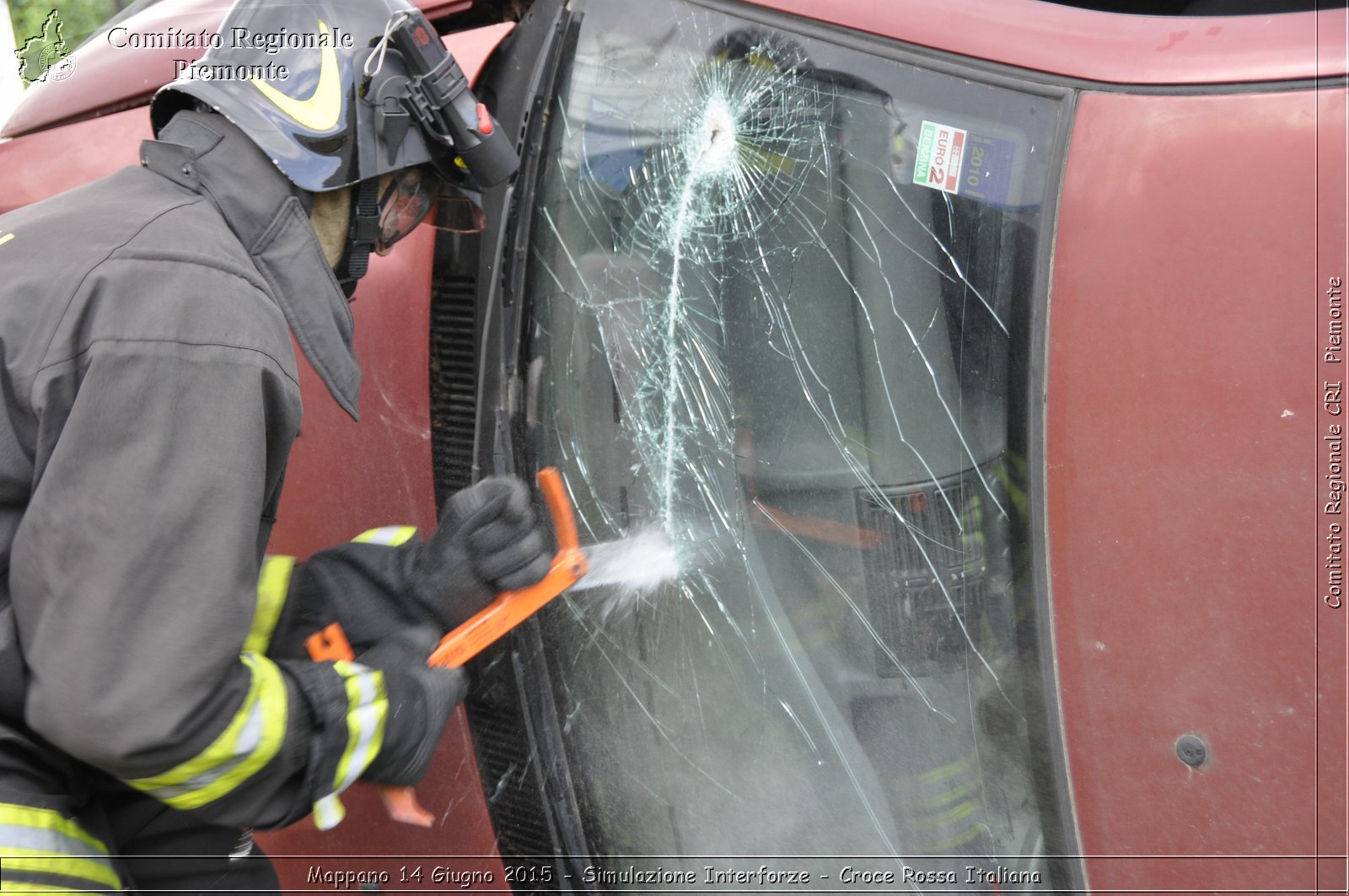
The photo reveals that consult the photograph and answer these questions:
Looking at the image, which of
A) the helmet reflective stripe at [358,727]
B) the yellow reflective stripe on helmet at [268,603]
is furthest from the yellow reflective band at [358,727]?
the yellow reflective stripe on helmet at [268,603]

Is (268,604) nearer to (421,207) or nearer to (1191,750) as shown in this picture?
(421,207)

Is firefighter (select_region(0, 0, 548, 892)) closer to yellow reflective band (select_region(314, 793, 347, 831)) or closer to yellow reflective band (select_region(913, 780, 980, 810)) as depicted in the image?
yellow reflective band (select_region(314, 793, 347, 831))

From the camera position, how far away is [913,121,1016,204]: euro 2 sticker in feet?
4.54

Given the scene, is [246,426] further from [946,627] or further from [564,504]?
[946,627]

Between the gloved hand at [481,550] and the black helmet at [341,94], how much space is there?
1.56ft

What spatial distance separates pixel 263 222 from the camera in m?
1.37

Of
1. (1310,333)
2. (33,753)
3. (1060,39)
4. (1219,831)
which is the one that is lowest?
(1219,831)

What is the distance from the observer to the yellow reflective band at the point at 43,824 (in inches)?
47.9

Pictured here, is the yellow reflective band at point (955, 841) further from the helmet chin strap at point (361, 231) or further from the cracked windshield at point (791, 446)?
the helmet chin strap at point (361, 231)

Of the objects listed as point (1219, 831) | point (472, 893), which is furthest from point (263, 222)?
point (1219, 831)

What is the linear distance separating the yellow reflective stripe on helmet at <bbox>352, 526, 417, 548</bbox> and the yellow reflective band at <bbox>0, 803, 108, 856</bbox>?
0.56 m

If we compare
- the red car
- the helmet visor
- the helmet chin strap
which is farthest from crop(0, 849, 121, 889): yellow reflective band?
the helmet visor

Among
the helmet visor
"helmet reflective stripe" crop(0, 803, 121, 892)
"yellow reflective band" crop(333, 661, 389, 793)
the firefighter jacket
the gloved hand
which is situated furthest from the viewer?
the helmet visor

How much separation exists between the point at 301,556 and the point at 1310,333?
1623 millimetres
